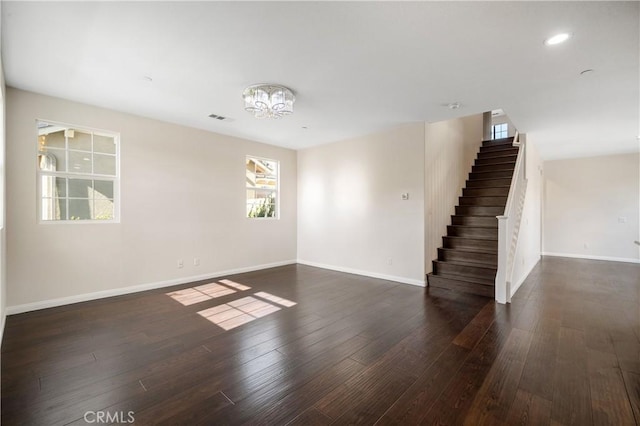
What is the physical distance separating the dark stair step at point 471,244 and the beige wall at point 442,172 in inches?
6.4

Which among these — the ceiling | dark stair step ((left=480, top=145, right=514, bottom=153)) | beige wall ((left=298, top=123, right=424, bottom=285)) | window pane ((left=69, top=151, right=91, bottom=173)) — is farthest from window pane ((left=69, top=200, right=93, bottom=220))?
dark stair step ((left=480, top=145, right=514, bottom=153))

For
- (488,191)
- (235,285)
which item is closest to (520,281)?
(488,191)

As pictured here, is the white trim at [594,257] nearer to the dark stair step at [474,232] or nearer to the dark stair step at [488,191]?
the dark stair step at [488,191]

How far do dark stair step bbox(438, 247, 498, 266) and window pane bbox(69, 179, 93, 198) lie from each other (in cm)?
547

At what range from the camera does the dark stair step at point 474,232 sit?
4.73m

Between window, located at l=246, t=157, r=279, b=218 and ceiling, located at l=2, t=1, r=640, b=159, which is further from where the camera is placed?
window, located at l=246, t=157, r=279, b=218

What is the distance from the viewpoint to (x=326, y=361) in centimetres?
232

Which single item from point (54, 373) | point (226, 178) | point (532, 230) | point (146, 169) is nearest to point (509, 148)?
point (532, 230)

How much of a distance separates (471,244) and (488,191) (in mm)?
1553

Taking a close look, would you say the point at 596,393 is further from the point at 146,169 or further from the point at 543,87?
the point at 146,169

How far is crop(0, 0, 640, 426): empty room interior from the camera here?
6.38ft

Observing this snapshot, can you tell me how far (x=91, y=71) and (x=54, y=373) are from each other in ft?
9.22

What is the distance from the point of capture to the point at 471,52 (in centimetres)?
246

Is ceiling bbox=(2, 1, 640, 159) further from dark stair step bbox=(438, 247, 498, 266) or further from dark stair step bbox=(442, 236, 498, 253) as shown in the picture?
dark stair step bbox=(438, 247, 498, 266)
